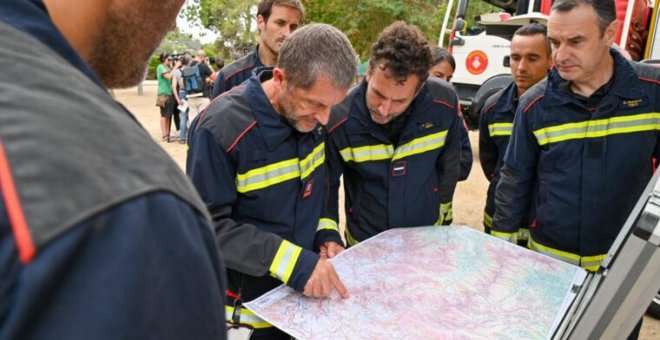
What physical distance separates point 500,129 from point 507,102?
19cm

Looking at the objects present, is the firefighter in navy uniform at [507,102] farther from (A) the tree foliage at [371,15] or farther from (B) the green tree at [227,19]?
(B) the green tree at [227,19]

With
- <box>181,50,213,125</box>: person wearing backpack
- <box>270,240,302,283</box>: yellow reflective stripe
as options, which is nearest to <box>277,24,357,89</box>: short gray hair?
<box>270,240,302,283</box>: yellow reflective stripe

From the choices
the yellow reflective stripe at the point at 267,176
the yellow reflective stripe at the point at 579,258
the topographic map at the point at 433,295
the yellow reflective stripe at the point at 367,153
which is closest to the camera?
the topographic map at the point at 433,295

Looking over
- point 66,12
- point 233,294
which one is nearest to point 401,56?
point 233,294

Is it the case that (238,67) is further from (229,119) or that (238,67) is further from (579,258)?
(579,258)

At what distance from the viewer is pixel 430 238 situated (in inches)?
86.4

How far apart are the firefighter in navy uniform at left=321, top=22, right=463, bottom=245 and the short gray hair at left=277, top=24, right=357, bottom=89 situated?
0.49 meters

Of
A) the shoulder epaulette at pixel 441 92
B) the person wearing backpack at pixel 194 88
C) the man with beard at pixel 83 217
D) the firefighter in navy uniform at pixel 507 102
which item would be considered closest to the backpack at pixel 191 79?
the person wearing backpack at pixel 194 88

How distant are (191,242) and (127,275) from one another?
0.07 metres

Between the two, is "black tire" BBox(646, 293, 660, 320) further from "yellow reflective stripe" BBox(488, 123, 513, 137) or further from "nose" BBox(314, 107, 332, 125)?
"nose" BBox(314, 107, 332, 125)

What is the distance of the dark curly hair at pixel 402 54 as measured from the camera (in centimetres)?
218

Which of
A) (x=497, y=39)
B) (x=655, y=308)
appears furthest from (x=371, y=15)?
(x=655, y=308)

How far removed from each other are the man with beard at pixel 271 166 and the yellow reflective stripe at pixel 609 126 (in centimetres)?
108

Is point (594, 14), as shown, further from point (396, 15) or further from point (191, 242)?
point (396, 15)
